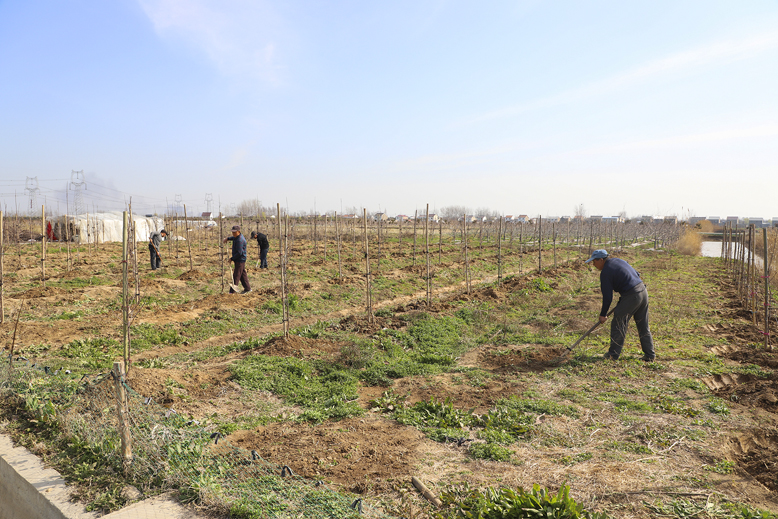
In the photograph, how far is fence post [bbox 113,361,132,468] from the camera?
3406 millimetres

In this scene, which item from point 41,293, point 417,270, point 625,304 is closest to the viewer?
point 625,304

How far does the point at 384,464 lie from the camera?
3852 mm

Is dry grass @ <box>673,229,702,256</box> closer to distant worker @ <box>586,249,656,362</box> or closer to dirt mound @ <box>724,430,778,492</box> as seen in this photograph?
distant worker @ <box>586,249,656,362</box>

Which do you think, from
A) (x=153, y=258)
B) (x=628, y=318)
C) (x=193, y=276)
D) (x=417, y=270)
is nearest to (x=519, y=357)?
(x=628, y=318)

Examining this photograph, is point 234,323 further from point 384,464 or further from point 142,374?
point 384,464

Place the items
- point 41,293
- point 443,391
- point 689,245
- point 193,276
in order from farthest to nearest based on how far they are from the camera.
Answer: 1. point 689,245
2. point 193,276
3. point 41,293
4. point 443,391

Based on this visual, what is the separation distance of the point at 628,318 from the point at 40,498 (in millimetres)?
7272

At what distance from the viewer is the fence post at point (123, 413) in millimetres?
3406

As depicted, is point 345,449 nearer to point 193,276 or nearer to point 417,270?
point 193,276

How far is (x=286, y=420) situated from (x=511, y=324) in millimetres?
5623

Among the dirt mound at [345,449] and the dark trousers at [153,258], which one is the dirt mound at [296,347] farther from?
the dark trousers at [153,258]

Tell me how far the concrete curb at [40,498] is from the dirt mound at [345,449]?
1000 mm

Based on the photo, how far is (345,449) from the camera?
4.09 metres

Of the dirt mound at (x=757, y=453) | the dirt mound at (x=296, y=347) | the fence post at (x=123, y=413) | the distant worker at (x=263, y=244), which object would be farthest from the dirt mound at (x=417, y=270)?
the fence post at (x=123, y=413)
